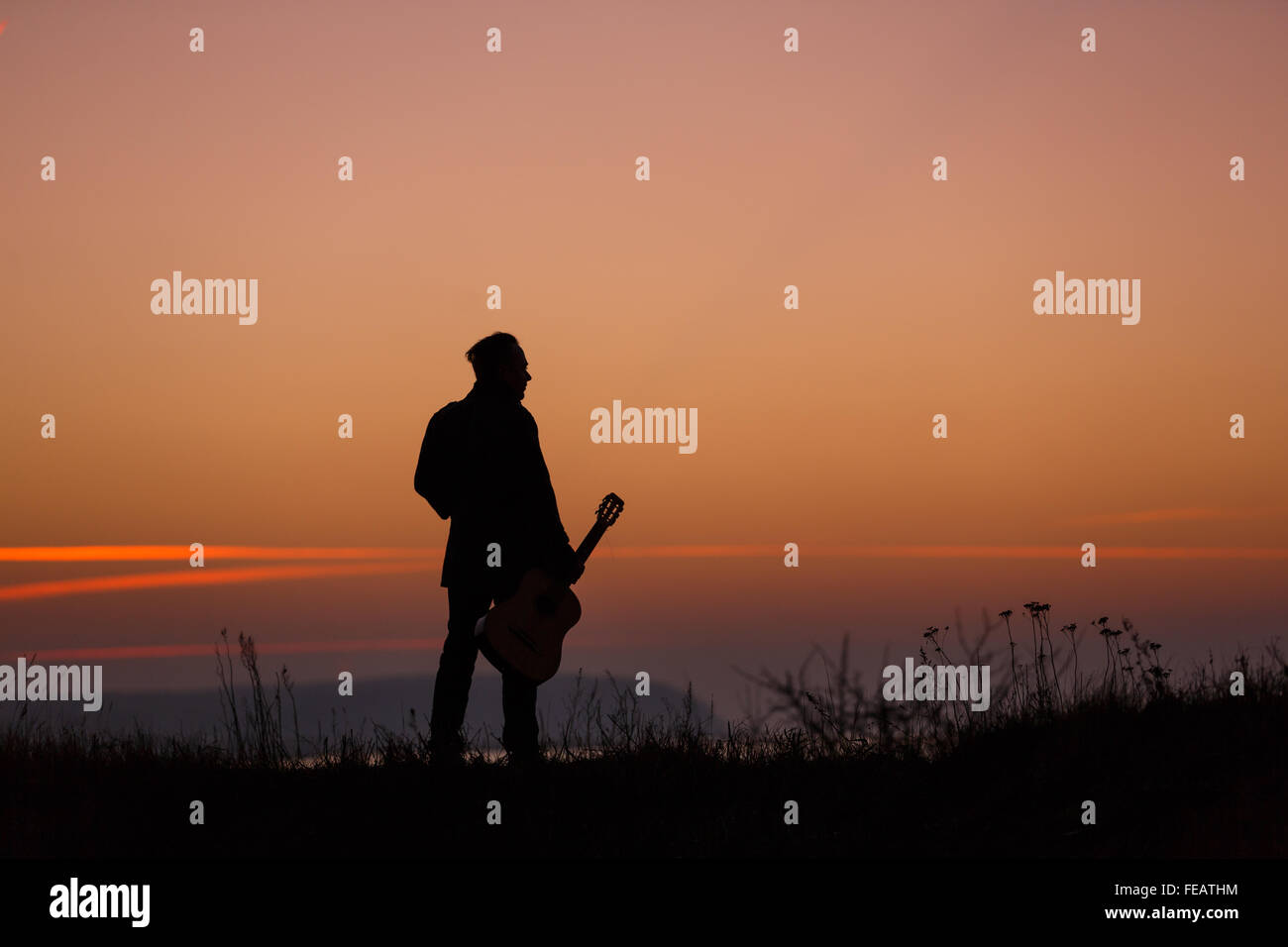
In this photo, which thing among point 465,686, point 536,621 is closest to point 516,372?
point 536,621

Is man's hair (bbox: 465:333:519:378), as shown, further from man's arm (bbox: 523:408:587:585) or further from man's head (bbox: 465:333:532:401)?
man's arm (bbox: 523:408:587:585)

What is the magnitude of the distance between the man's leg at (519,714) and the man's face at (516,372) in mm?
1693

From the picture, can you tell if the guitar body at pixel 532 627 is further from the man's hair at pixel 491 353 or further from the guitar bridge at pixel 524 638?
the man's hair at pixel 491 353

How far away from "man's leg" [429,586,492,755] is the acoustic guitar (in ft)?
0.68

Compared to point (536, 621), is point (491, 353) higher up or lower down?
higher up

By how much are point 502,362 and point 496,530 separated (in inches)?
39.7

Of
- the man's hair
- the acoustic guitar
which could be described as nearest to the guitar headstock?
the acoustic guitar

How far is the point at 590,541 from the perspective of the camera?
7844mm

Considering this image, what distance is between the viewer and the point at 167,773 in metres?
7.43

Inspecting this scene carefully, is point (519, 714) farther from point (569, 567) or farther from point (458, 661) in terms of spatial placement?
point (569, 567)

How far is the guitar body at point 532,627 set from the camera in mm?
7559

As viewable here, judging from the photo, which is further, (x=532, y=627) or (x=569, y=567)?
(x=569, y=567)
